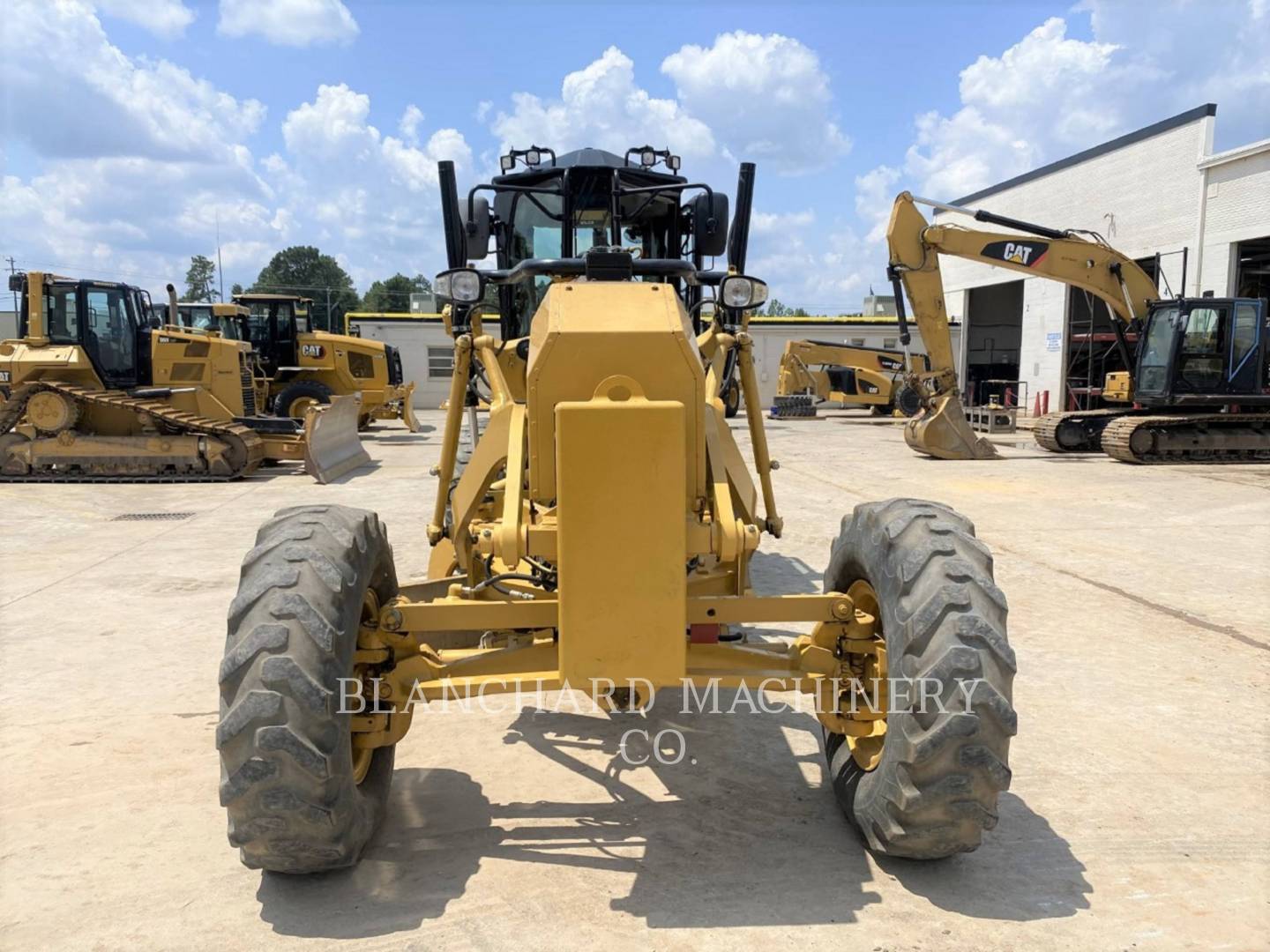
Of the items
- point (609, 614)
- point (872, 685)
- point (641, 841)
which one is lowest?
point (641, 841)

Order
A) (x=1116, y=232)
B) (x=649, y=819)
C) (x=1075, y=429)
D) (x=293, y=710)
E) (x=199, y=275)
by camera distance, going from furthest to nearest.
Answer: (x=199, y=275), (x=1116, y=232), (x=1075, y=429), (x=649, y=819), (x=293, y=710)

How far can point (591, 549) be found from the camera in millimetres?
2992

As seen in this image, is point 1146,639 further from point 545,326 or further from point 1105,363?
point 1105,363

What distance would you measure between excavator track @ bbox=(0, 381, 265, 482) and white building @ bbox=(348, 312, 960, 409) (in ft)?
64.0

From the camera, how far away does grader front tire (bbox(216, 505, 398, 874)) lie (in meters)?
2.91

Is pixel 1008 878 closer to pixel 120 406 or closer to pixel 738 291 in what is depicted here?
pixel 738 291

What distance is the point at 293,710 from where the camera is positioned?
2930mm

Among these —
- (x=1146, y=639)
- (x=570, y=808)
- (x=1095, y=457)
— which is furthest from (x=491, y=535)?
(x=1095, y=457)

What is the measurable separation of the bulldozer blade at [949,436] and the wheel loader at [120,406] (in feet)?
33.5

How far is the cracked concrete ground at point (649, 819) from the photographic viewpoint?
119 inches

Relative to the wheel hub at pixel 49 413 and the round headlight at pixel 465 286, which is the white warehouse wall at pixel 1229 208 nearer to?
the round headlight at pixel 465 286

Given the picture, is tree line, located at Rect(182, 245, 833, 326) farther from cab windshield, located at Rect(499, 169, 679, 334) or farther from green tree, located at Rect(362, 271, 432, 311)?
cab windshield, located at Rect(499, 169, 679, 334)

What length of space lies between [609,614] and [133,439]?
1323 centimetres

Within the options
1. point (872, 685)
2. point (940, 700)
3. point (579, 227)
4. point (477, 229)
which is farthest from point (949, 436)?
point (940, 700)
